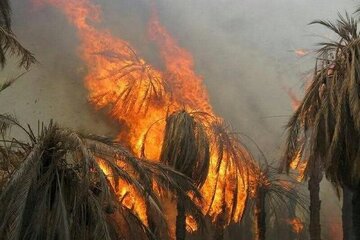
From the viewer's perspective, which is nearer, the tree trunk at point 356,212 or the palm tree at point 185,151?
the tree trunk at point 356,212

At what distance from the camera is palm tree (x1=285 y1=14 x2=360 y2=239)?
13000 millimetres

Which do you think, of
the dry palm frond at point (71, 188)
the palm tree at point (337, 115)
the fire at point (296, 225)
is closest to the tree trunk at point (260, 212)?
the fire at point (296, 225)

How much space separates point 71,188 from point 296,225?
24.5 metres

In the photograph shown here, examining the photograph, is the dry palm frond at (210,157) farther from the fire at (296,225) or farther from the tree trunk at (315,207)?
the fire at (296,225)

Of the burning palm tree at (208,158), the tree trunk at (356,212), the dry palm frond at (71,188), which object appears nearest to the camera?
the dry palm frond at (71,188)

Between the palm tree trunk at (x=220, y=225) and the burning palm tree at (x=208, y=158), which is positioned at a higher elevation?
the burning palm tree at (x=208, y=158)

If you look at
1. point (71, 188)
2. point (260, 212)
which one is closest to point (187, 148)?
point (260, 212)

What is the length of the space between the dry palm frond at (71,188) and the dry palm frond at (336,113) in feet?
13.3

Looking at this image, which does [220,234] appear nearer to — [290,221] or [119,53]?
[290,221]

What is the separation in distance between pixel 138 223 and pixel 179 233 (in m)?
8.31

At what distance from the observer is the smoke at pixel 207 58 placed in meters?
31.3

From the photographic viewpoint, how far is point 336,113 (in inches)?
527

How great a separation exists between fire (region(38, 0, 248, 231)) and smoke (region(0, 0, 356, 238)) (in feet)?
2.33

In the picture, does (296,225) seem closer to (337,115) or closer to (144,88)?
(144,88)
